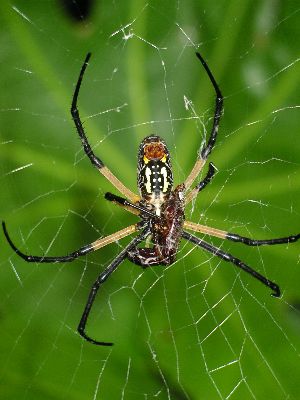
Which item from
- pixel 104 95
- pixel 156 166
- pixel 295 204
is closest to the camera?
pixel 156 166

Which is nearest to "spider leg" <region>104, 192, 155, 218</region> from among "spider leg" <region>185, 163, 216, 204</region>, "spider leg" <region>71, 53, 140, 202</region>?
"spider leg" <region>71, 53, 140, 202</region>

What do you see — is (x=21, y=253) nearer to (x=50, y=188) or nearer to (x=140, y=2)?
(x=50, y=188)

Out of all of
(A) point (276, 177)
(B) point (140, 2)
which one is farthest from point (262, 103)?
(B) point (140, 2)

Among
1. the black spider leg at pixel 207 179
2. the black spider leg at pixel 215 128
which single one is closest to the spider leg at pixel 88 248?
the black spider leg at pixel 207 179

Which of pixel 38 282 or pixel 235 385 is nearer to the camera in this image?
pixel 235 385

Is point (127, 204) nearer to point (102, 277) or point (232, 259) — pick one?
point (102, 277)

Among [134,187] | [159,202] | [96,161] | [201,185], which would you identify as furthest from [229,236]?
[96,161]

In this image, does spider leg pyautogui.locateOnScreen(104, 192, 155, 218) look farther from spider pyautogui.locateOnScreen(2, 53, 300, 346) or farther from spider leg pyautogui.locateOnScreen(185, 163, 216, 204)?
spider leg pyautogui.locateOnScreen(185, 163, 216, 204)
